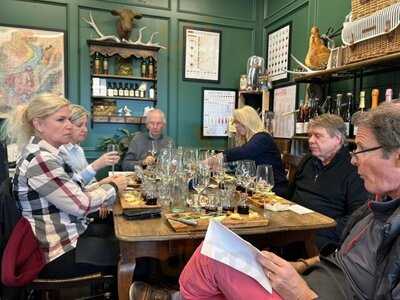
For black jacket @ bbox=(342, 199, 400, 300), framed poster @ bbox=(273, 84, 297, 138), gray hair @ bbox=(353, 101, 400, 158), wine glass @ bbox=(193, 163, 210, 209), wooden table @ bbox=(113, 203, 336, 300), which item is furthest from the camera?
framed poster @ bbox=(273, 84, 297, 138)

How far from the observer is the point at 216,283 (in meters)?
1.09

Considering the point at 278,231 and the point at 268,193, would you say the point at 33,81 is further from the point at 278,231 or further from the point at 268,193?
the point at 278,231

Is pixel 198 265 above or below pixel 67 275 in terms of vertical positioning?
above

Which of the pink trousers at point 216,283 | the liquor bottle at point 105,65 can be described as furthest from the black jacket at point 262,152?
the liquor bottle at point 105,65

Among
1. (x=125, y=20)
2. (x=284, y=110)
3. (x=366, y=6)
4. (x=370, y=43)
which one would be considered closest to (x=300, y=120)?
(x=284, y=110)

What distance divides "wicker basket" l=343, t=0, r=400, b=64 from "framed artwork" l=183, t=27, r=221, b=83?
84.6 inches

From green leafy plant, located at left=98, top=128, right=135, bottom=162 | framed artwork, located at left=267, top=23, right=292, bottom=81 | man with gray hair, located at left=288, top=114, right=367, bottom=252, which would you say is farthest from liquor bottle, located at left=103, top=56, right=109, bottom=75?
man with gray hair, located at left=288, top=114, right=367, bottom=252

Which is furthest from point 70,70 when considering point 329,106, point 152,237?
point 152,237

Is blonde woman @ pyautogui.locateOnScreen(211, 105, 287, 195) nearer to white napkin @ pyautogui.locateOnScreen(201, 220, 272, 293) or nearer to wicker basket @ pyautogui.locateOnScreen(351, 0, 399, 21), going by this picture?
wicker basket @ pyautogui.locateOnScreen(351, 0, 399, 21)

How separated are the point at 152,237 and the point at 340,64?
216 centimetres

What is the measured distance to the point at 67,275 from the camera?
1.59 meters

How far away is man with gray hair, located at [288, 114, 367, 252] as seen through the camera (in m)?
2.00

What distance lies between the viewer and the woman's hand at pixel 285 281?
1.01 m

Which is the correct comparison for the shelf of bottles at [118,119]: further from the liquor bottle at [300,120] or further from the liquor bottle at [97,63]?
the liquor bottle at [300,120]
